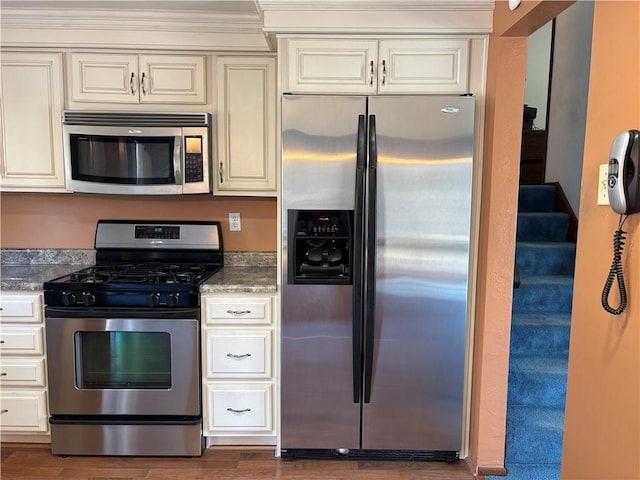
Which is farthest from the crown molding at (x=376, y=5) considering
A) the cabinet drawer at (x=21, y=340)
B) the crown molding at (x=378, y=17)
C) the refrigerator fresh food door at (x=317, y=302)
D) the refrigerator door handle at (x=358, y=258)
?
the cabinet drawer at (x=21, y=340)

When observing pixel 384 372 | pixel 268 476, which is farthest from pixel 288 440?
pixel 384 372

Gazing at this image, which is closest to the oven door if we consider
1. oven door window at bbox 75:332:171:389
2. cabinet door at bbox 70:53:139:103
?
oven door window at bbox 75:332:171:389

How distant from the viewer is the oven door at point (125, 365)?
7.30 ft

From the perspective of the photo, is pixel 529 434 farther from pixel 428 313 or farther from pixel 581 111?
pixel 581 111

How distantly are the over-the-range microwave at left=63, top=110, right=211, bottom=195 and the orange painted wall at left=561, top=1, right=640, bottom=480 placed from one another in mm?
1842

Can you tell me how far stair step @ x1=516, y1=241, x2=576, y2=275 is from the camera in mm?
3039

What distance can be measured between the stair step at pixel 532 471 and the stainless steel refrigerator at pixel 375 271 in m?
0.27

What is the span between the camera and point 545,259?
3.05 metres

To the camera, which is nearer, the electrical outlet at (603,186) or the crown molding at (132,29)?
the electrical outlet at (603,186)

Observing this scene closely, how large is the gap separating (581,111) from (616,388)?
2.73m

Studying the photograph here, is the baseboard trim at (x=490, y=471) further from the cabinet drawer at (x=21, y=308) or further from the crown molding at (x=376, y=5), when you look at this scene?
the cabinet drawer at (x=21, y=308)

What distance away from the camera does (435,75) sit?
2141 mm

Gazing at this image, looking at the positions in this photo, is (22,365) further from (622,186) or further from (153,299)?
(622,186)

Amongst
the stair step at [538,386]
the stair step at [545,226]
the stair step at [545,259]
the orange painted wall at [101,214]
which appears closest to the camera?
the stair step at [538,386]
